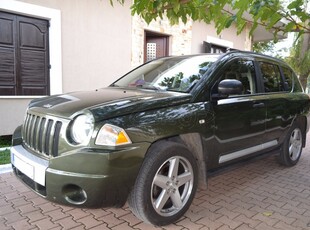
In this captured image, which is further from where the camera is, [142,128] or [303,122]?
[303,122]

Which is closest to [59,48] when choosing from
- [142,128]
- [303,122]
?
[142,128]

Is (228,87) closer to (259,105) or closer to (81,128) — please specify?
(259,105)

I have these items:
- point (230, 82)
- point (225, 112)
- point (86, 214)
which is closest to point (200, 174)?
point (225, 112)

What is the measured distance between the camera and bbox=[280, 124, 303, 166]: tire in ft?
15.1

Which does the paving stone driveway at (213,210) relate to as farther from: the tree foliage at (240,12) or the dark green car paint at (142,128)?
the tree foliage at (240,12)

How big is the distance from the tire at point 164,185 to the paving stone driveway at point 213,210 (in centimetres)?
18

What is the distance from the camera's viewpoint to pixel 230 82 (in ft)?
10.00

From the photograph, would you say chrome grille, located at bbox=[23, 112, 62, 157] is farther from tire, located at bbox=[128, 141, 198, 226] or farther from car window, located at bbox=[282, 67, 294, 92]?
car window, located at bbox=[282, 67, 294, 92]

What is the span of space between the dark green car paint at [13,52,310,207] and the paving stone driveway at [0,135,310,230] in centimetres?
50

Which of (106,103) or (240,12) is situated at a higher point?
(240,12)

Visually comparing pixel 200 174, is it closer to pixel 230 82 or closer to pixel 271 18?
pixel 230 82

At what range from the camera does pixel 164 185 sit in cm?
268

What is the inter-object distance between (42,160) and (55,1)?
4.68 meters

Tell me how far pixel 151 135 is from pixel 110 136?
1.28 ft
